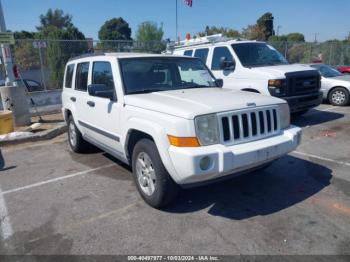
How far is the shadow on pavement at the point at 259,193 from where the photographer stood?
12.4 feet

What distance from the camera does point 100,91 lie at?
414 cm

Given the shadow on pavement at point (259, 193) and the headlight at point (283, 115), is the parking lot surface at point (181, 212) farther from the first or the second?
the headlight at point (283, 115)

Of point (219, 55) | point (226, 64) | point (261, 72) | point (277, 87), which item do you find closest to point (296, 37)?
point (219, 55)

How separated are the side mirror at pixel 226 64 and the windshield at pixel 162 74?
9.40 ft

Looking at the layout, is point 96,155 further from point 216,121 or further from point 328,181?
point 328,181

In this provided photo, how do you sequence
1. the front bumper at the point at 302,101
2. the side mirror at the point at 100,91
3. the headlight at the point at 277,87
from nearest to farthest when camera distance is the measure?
the side mirror at the point at 100,91, the headlight at the point at 277,87, the front bumper at the point at 302,101

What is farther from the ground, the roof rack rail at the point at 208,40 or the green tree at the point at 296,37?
the green tree at the point at 296,37

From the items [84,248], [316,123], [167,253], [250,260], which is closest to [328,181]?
[250,260]

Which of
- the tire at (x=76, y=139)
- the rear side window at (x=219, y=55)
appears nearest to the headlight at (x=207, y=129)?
the tire at (x=76, y=139)

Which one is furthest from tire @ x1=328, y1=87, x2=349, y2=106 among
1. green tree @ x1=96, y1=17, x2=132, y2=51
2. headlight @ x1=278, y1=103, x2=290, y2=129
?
green tree @ x1=96, y1=17, x2=132, y2=51

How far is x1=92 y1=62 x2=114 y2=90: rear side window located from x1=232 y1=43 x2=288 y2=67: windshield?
4370 mm

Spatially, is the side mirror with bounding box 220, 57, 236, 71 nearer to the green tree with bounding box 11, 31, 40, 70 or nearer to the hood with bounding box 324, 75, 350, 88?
the hood with bounding box 324, 75, 350, 88

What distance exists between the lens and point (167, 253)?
9.73 feet

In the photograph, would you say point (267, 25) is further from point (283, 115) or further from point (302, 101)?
point (283, 115)
